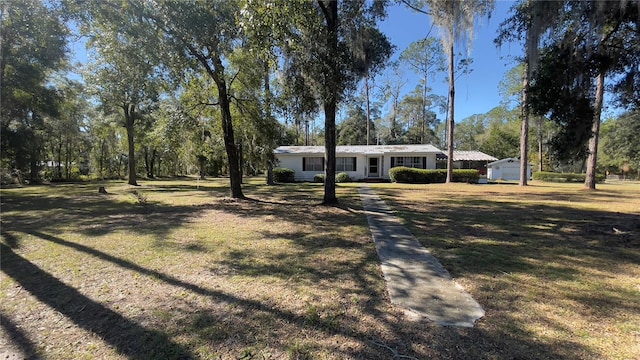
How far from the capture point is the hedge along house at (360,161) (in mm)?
26188

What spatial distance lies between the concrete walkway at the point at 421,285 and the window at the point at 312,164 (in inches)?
809

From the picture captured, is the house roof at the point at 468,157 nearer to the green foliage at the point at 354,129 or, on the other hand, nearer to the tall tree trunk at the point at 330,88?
the green foliage at the point at 354,129

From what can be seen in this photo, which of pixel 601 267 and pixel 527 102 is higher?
pixel 527 102

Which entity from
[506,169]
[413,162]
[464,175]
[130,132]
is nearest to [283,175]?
[413,162]

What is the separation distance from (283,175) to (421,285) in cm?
2202

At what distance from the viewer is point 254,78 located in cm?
1347

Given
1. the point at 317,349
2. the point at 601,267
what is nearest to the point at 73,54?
the point at 317,349

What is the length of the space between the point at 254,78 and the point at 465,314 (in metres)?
12.5

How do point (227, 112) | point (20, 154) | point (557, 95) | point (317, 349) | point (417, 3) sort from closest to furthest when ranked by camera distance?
1. point (317, 349)
2. point (557, 95)
3. point (417, 3)
4. point (227, 112)
5. point (20, 154)

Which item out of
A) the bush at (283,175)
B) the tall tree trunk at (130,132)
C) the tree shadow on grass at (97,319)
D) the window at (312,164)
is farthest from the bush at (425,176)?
the tree shadow on grass at (97,319)

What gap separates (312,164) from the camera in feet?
88.5

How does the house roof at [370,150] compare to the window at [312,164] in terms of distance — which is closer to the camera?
the house roof at [370,150]

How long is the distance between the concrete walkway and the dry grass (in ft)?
0.50

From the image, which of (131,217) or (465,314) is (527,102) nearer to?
(465,314)
